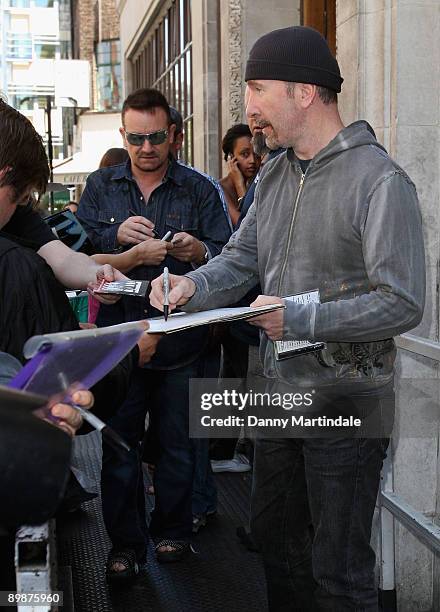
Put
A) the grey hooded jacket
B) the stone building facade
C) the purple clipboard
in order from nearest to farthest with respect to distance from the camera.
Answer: the purple clipboard, the grey hooded jacket, the stone building facade

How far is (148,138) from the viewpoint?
4332 mm

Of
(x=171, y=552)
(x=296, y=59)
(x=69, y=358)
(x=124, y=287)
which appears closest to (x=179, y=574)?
(x=171, y=552)

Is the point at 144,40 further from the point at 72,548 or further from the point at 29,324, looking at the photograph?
the point at 29,324

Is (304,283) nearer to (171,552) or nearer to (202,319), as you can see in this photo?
(202,319)

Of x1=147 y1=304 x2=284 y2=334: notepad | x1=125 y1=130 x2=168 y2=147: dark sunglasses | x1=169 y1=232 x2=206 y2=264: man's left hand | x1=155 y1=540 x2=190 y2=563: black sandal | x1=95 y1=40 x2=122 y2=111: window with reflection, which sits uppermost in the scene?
x1=95 y1=40 x2=122 y2=111: window with reflection

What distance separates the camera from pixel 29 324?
2328 mm

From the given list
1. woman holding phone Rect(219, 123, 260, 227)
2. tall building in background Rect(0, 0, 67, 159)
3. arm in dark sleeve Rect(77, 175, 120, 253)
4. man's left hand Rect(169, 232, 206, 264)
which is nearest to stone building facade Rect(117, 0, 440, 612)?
man's left hand Rect(169, 232, 206, 264)

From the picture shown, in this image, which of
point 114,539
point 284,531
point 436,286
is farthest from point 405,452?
point 114,539

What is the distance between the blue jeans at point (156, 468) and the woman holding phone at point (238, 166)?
5.43 ft

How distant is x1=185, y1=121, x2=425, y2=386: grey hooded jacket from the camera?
2.51 m

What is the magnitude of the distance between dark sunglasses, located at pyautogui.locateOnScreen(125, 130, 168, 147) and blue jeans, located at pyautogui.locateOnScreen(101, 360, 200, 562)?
3.47ft

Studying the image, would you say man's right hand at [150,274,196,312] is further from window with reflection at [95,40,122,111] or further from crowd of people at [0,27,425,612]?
window with reflection at [95,40,122,111]

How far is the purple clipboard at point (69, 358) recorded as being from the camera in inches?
A: 60.1

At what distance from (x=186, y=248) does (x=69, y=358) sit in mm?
2619
